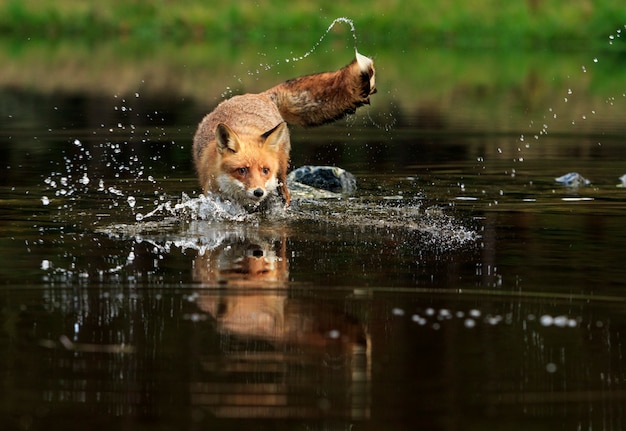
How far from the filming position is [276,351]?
630 cm

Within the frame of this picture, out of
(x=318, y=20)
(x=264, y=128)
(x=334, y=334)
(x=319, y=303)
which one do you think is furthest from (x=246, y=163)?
(x=318, y=20)

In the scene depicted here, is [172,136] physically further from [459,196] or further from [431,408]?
[431,408]

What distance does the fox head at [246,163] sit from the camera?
36.8 feet

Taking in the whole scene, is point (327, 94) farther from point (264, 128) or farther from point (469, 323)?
point (469, 323)

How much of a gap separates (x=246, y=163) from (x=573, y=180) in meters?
4.39

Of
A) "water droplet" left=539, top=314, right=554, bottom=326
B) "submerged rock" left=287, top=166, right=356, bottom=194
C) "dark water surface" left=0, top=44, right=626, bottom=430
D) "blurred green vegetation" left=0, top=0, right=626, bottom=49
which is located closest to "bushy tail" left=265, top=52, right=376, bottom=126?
"submerged rock" left=287, top=166, right=356, bottom=194

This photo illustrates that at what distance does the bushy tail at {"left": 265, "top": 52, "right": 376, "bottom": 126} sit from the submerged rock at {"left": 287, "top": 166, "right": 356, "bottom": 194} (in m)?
0.56

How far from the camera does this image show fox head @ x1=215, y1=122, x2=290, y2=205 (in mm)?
11219

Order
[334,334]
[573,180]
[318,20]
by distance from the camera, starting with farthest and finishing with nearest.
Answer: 1. [318,20]
2. [573,180]
3. [334,334]

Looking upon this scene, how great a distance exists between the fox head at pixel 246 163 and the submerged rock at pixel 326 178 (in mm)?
1970

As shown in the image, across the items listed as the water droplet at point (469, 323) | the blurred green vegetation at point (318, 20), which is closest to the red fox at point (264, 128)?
the water droplet at point (469, 323)

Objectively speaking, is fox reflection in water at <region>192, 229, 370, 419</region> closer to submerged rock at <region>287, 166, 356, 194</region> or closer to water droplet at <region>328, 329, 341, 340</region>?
water droplet at <region>328, 329, 341, 340</region>

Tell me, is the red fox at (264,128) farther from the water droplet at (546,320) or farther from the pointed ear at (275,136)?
the water droplet at (546,320)

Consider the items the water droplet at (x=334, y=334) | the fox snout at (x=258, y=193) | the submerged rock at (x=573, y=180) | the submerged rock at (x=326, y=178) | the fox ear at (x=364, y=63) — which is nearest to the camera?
the water droplet at (x=334, y=334)
